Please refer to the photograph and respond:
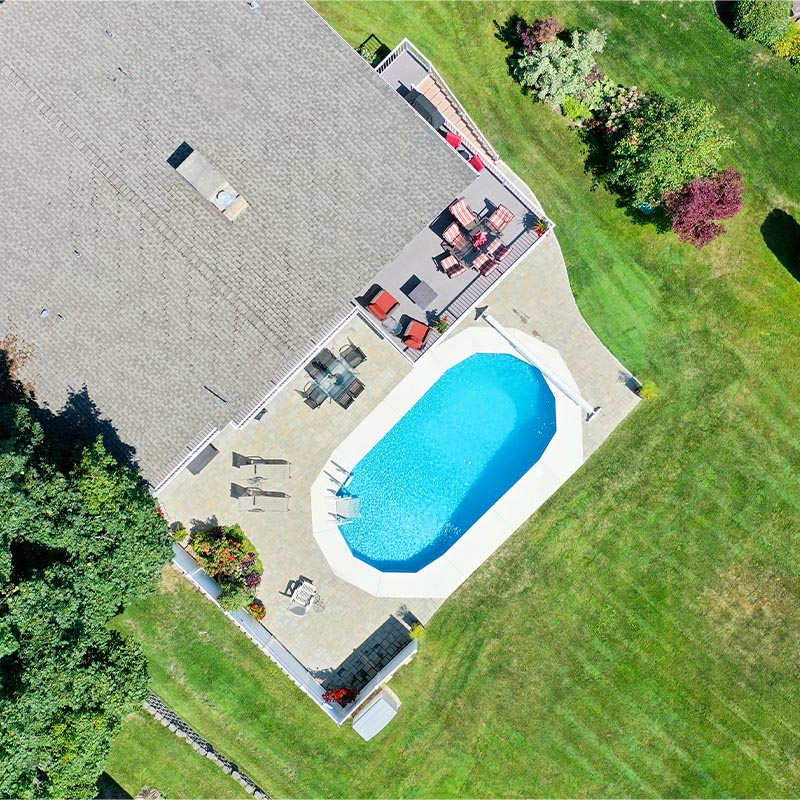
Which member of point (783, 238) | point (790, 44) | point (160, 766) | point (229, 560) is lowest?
point (160, 766)

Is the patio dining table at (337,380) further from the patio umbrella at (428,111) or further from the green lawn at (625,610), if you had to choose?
the patio umbrella at (428,111)

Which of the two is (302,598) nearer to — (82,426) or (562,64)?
(82,426)

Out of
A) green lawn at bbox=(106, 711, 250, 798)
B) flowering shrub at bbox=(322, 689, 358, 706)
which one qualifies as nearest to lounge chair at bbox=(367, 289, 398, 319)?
flowering shrub at bbox=(322, 689, 358, 706)

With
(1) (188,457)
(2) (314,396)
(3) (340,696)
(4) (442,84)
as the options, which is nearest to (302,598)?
(3) (340,696)

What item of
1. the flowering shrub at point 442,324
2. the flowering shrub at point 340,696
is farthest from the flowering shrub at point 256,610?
the flowering shrub at point 442,324

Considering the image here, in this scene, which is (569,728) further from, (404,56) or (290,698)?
(404,56)

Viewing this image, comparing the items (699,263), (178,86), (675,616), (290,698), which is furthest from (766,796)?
(178,86)

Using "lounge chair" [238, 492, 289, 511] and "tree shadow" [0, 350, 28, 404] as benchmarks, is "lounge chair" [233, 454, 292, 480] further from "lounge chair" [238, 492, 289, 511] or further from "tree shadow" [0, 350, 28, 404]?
"tree shadow" [0, 350, 28, 404]
